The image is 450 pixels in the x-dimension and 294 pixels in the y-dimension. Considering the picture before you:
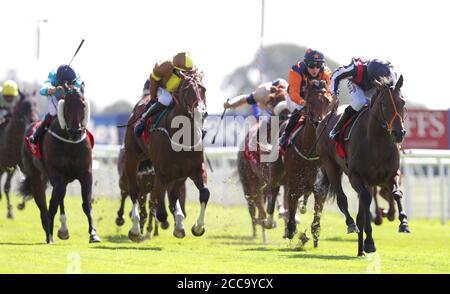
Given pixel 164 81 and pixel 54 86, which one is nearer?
pixel 164 81

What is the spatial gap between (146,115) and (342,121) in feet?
9.53

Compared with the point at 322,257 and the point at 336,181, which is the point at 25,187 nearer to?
the point at 336,181

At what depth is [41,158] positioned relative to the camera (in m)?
16.0

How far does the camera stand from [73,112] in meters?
15.2

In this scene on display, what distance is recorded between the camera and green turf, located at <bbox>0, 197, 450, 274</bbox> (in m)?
11.3

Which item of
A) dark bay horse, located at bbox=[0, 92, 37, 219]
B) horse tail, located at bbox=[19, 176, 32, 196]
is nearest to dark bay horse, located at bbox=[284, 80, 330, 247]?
horse tail, located at bbox=[19, 176, 32, 196]

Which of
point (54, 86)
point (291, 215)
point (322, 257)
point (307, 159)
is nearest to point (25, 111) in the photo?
point (54, 86)

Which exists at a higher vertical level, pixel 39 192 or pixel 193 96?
pixel 193 96

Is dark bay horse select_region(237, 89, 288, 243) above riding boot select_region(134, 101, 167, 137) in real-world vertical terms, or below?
below

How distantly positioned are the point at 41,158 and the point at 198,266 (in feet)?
16.8

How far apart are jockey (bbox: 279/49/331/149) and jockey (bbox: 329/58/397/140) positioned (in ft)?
4.18

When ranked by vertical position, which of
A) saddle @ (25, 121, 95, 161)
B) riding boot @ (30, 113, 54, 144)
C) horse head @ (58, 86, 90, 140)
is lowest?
saddle @ (25, 121, 95, 161)

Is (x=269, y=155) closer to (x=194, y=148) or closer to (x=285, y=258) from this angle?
(x=194, y=148)

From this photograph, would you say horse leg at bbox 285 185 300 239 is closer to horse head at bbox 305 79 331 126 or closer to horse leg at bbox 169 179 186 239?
horse head at bbox 305 79 331 126
